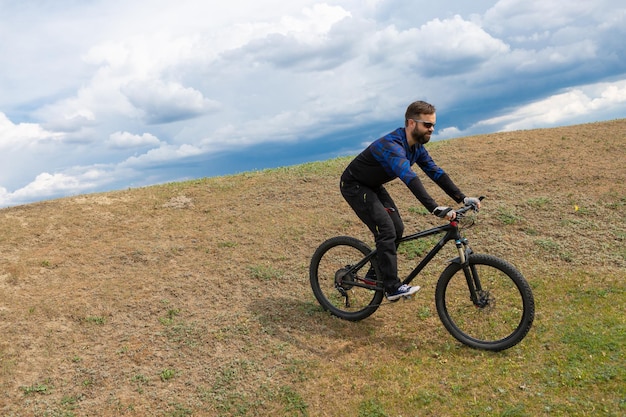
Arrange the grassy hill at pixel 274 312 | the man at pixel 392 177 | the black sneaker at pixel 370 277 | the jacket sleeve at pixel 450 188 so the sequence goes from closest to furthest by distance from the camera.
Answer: the grassy hill at pixel 274 312 < the man at pixel 392 177 < the jacket sleeve at pixel 450 188 < the black sneaker at pixel 370 277

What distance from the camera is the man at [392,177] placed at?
646cm

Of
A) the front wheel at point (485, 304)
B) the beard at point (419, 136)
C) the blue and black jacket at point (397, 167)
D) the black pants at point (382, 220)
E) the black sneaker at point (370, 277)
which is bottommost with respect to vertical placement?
the front wheel at point (485, 304)

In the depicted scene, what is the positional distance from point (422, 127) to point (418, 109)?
0.84 ft

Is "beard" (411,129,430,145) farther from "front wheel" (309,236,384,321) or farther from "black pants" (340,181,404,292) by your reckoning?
"front wheel" (309,236,384,321)

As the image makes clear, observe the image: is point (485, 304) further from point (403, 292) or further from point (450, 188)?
point (450, 188)

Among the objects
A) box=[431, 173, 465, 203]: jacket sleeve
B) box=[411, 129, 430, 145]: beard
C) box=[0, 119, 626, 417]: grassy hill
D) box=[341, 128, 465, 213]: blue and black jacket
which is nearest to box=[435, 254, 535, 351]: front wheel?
box=[0, 119, 626, 417]: grassy hill

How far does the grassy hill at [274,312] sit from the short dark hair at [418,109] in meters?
3.15

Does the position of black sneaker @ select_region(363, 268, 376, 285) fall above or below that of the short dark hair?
below

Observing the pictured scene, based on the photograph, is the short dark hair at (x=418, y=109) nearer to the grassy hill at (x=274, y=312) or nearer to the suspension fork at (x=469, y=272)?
the suspension fork at (x=469, y=272)

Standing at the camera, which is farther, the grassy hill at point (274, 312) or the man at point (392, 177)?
the man at point (392, 177)

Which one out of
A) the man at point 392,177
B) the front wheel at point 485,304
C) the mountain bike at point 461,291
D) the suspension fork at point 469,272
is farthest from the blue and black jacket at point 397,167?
the front wheel at point 485,304

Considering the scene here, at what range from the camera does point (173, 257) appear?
9.76 m

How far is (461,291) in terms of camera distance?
23.0ft

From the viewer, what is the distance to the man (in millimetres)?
6457
